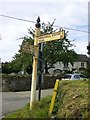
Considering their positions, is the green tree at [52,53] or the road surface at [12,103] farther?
the green tree at [52,53]

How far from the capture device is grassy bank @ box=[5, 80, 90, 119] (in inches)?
292

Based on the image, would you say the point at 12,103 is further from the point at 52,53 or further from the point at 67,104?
the point at 52,53

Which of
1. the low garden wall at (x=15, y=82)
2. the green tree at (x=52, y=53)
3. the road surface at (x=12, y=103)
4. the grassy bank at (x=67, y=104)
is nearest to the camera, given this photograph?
the grassy bank at (x=67, y=104)

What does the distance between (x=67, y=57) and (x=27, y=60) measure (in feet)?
18.4

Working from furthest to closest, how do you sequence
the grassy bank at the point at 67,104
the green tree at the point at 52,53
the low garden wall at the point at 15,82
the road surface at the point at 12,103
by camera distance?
the green tree at the point at 52,53
the low garden wall at the point at 15,82
the road surface at the point at 12,103
the grassy bank at the point at 67,104

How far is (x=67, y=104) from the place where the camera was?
26.2ft

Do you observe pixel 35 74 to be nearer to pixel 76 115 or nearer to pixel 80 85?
pixel 80 85

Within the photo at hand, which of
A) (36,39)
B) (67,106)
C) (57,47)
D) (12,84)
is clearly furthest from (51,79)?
(67,106)

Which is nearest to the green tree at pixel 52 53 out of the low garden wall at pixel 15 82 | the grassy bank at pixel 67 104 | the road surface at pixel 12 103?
the low garden wall at pixel 15 82

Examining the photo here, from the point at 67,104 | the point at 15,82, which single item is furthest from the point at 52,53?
the point at 67,104

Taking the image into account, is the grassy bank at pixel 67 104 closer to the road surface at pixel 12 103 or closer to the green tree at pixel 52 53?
the road surface at pixel 12 103

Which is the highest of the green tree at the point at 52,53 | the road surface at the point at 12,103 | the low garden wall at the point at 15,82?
the green tree at the point at 52,53

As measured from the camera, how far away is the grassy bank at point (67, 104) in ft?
24.3

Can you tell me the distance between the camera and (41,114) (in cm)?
845
